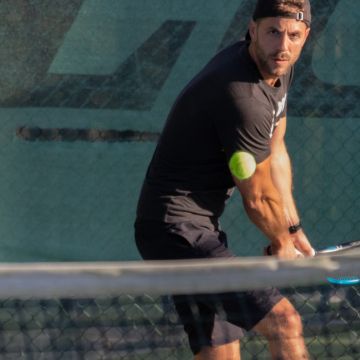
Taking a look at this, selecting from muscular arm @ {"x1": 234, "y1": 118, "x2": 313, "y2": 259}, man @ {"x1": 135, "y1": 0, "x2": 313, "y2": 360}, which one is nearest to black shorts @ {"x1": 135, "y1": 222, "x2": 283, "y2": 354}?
man @ {"x1": 135, "y1": 0, "x2": 313, "y2": 360}

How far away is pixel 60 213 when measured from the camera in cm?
566

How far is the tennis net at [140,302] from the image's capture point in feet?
7.77

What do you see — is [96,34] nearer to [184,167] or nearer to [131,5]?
[131,5]

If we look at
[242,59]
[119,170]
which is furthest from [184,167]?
[119,170]

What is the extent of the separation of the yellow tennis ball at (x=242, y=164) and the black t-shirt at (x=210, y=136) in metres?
0.02

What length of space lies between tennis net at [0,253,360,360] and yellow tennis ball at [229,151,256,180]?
45 centimetres

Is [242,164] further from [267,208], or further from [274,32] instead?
[274,32]

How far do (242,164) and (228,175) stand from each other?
8.7 inches

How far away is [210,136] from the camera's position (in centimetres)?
349

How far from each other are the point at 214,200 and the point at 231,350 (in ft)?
1.70

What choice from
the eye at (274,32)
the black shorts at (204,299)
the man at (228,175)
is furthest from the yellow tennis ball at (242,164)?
the eye at (274,32)

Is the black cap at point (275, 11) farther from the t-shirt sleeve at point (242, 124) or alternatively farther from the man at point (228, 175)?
the t-shirt sleeve at point (242, 124)

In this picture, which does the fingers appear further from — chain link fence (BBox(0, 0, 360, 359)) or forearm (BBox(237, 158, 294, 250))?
chain link fence (BBox(0, 0, 360, 359))

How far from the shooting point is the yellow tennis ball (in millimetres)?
3377
